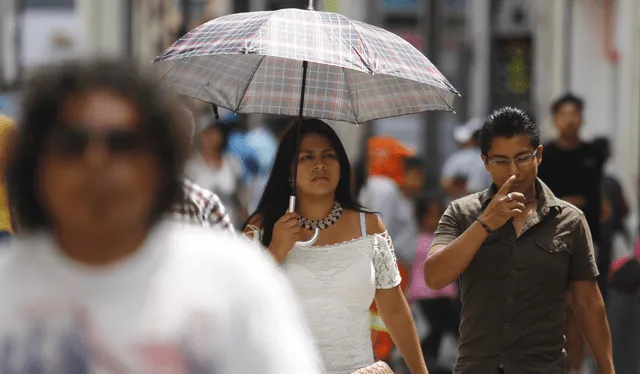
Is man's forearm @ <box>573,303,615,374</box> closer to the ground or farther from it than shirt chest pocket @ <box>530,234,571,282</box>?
closer to the ground

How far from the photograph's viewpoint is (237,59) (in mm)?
6105

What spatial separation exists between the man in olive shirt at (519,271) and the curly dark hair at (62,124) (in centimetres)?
291

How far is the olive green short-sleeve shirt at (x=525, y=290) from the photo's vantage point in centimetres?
497

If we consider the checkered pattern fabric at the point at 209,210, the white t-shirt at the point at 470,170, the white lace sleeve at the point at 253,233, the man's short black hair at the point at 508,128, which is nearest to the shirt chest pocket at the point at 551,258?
the man's short black hair at the point at 508,128

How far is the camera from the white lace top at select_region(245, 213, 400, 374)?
498 cm

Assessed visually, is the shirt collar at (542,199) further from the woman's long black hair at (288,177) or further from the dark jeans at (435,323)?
the dark jeans at (435,323)

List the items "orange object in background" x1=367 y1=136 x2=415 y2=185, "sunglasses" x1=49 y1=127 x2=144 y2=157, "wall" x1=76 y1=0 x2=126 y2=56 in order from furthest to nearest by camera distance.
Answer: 1. "wall" x1=76 y1=0 x2=126 y2=56
2. "orange object in background" x1=367 y1=136 x2=415 y2=185
3. "sunglasses" x1=49 y1=127 x2=144 y2=157

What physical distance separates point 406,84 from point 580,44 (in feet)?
38.5

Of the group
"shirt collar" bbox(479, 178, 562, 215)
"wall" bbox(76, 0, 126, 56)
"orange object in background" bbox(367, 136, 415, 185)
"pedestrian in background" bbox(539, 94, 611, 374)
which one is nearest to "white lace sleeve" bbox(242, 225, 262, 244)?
"shirt collar" bbox(479, 178, 562, 215)

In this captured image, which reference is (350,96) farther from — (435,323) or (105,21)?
(105,21)

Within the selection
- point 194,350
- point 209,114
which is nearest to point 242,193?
point 209,114

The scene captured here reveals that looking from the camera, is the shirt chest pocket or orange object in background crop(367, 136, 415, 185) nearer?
the shirt chest pocket

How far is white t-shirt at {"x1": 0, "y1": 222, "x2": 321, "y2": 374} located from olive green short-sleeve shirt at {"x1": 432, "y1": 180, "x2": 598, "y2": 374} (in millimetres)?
3007

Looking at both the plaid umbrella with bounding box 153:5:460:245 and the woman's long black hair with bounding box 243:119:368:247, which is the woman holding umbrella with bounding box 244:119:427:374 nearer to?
the woman's long black hair with bounding box 243:119:368:247
